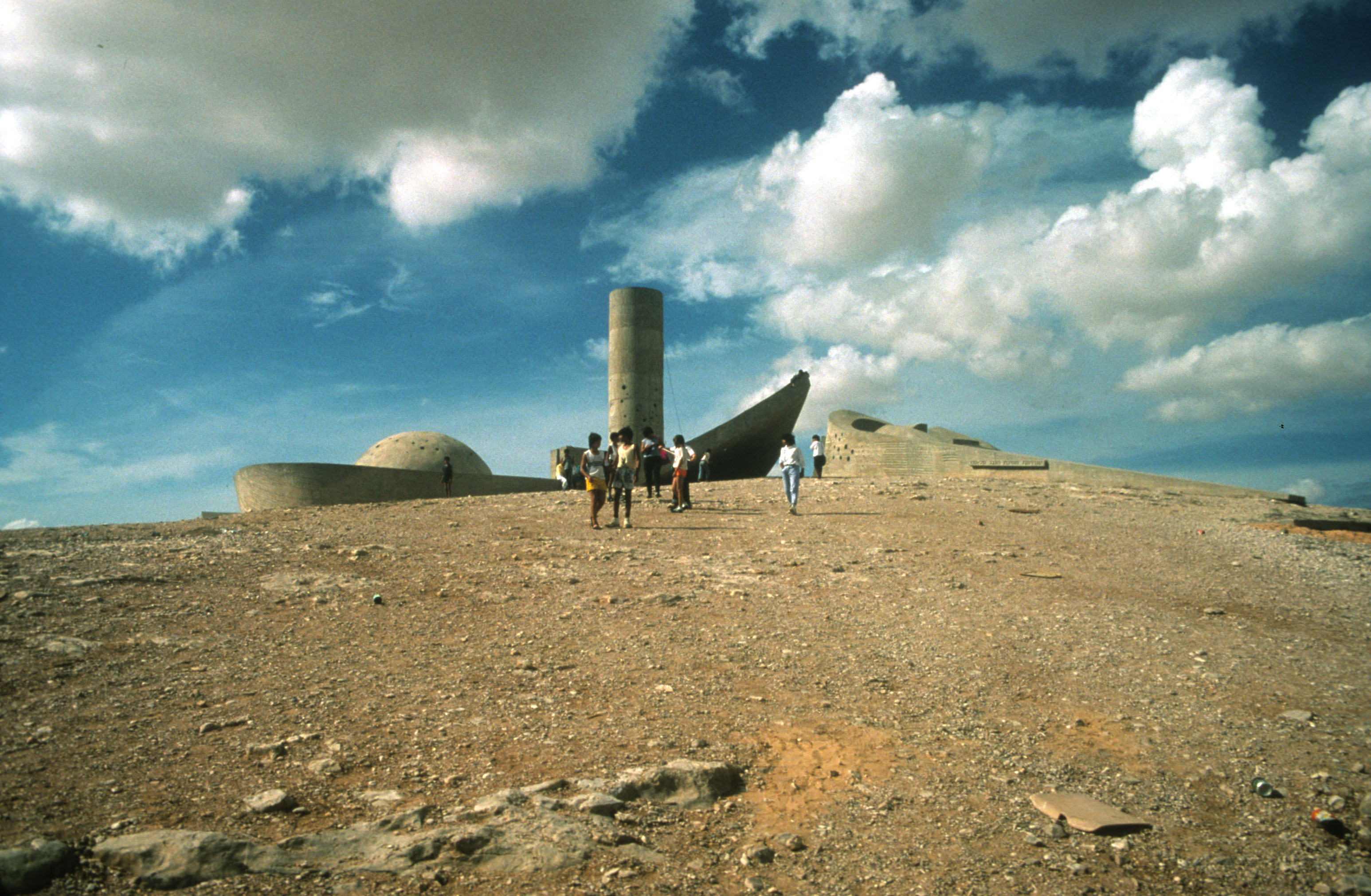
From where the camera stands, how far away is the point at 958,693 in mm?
5227

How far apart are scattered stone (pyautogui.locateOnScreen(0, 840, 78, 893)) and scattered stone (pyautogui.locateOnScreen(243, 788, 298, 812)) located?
635mm

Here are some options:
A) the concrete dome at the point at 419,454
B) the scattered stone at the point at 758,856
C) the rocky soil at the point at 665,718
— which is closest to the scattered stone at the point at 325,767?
the rocky soil at the point at 665,718

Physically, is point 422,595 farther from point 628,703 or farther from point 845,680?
point 845,680

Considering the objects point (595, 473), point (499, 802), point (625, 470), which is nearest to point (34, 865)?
point (499, 802)

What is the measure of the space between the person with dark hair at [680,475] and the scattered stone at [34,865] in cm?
929

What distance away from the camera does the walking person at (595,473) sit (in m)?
10.1

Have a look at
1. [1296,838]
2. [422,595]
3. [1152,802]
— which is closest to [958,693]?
[1152,802]

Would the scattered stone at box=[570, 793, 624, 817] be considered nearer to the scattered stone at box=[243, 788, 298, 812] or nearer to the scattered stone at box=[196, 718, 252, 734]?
the scattered stone at box=[243, 788, 298, 812]

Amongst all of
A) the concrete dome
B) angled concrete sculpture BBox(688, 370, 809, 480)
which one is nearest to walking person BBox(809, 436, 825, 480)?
angled concrete sculpture BBox(688, 370, 809, 480)

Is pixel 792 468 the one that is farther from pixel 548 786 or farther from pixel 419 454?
pixel 419 454

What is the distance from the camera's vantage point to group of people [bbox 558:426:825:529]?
10195mm

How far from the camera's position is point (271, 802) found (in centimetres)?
351

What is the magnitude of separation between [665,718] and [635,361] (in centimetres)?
1812

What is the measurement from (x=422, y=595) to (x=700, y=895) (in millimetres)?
4310
